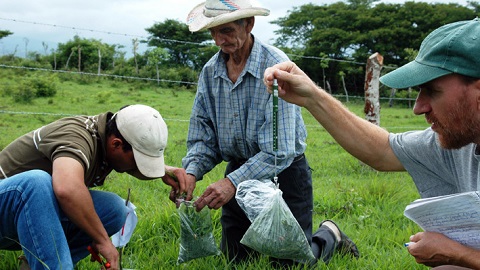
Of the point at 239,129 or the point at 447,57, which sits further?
the point at 239,129

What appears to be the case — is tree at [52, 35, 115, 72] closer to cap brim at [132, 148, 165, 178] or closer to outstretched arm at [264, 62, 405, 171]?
cap brim at [132, 148, 165, 178]

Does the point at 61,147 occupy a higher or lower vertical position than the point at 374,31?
lower

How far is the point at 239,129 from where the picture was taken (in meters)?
3.46

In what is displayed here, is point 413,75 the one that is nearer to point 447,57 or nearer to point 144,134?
point 447,57

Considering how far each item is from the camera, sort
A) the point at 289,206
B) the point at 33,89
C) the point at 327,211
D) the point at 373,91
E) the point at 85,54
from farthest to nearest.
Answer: the point at 85,54 → the point at 33,89 → the point at 373,91 → the point at 327,211 → the point at 289,206

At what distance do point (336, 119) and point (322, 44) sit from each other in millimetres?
27487

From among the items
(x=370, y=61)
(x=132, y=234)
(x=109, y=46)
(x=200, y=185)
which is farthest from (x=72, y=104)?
(x=109, y=46)

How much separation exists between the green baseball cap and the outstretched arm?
0.48 meters

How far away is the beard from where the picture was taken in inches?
86.2

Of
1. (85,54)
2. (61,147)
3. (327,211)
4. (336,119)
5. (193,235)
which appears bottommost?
(327,211)

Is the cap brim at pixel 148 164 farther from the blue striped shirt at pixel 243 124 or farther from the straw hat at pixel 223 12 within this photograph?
the straw hat at pixel 223 12

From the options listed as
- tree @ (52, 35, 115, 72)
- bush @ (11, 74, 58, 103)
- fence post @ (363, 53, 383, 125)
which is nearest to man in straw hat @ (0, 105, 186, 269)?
fence post @ (363, 53, 383, 125)

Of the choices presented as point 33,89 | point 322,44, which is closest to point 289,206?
point 33,89

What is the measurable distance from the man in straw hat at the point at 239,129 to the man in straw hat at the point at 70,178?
0.52 meters
